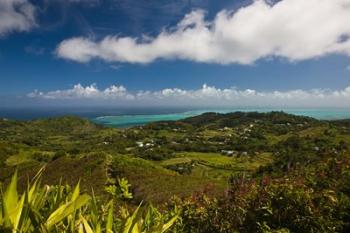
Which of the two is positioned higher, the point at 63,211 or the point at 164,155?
the point at 63,211

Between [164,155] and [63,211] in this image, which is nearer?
[63,211]

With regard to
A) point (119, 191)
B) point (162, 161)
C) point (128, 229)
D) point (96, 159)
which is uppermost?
point (128, 229)

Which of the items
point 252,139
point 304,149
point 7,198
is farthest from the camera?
point 252,139

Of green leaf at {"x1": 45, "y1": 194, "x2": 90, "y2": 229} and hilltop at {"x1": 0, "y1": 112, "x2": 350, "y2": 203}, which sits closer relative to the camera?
green leaf at {"x1": 45, "y1": 194, "x2": 90, "y2": 229}

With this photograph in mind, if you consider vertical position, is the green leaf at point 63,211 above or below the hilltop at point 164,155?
above

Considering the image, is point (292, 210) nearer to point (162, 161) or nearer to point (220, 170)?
point (220, 170)

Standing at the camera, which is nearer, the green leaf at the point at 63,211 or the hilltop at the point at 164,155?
the green leaf at the point at 63,211

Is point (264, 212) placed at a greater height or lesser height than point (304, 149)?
greater

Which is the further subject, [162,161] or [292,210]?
[162,161]

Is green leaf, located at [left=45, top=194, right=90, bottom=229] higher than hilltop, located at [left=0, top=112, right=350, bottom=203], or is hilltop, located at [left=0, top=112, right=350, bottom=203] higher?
green leaf, located at [left=45, top=194, right=90, bottom=229]

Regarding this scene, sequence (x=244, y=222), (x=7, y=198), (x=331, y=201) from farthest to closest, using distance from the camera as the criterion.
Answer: (x=244, y=222) → (x=331, y=201) → (x=7, y=198)

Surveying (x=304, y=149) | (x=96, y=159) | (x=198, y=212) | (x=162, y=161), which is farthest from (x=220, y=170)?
(x=198, y=212)
